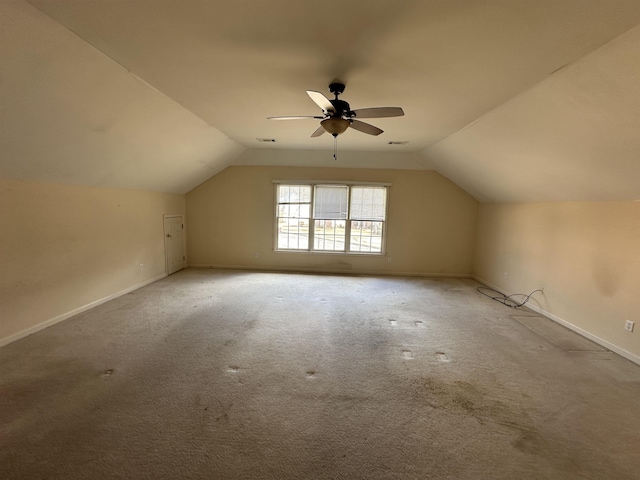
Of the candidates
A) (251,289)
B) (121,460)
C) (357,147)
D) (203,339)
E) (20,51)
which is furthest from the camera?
(357,147)

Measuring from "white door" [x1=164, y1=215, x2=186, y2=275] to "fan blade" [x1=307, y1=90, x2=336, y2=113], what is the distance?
450 cm

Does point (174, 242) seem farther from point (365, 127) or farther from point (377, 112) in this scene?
point (377, 112)

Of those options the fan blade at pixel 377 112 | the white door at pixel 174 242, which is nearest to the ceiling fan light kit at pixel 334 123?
the fan blade at pixel 377 112

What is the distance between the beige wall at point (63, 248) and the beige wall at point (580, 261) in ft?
21.8

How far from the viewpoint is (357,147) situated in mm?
5375

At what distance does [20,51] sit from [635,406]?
5347mm

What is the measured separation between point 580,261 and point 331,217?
426cm

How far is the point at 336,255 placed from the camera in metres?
6.26

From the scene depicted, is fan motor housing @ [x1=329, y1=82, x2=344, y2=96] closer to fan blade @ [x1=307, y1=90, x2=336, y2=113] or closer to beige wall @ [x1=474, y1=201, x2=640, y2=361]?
fan blade @ [x1=307, y1=90, x2=336, y2=113]

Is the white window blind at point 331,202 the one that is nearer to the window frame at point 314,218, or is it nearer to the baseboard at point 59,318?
Answer: the window frame at point 314,218

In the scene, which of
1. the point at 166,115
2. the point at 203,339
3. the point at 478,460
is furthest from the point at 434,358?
the point at 166,115

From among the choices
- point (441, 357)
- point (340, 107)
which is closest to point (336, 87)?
point (340, 107)

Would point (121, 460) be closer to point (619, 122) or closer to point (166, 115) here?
point (166, 115)

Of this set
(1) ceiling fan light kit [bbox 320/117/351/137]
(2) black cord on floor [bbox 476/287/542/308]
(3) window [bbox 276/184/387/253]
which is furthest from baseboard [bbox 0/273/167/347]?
(2) black cord on floor [bbox 476/287/542/308]
